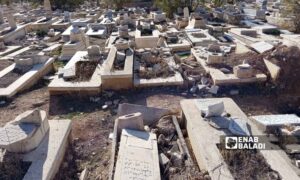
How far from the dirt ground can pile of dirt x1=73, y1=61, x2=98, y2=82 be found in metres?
0.73

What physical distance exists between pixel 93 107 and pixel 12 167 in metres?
3.04


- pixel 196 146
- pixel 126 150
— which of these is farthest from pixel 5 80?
pixel 196 146

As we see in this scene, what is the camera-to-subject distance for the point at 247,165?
3.93m


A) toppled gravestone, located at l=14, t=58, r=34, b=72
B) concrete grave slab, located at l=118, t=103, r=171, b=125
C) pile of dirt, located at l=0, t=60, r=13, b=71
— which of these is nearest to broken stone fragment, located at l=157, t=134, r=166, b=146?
concrete grave slab, located at l=118, t=103, r=171, b=125

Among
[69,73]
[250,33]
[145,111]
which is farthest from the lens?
[250,33]

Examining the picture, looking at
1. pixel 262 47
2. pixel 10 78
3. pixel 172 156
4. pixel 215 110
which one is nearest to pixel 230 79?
pixel 262 47

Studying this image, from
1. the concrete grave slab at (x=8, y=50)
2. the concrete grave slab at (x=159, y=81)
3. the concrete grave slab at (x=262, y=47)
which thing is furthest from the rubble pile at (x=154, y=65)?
the concrete grave slab at (x=8, y=50)

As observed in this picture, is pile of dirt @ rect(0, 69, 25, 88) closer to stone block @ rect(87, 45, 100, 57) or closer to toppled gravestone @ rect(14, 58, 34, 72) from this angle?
toppled gravestone @ rect(14, 58, 34, 72)

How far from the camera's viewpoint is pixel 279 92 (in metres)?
7.04

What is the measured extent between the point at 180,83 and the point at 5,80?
14.8 feet

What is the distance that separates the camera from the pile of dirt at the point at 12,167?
370 centimetres

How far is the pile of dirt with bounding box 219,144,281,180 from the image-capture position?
376cm

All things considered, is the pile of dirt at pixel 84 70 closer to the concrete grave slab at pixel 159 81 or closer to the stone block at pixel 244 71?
the concrete grave slab at pixel 159 81

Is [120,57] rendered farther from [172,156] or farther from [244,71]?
[172,156]
